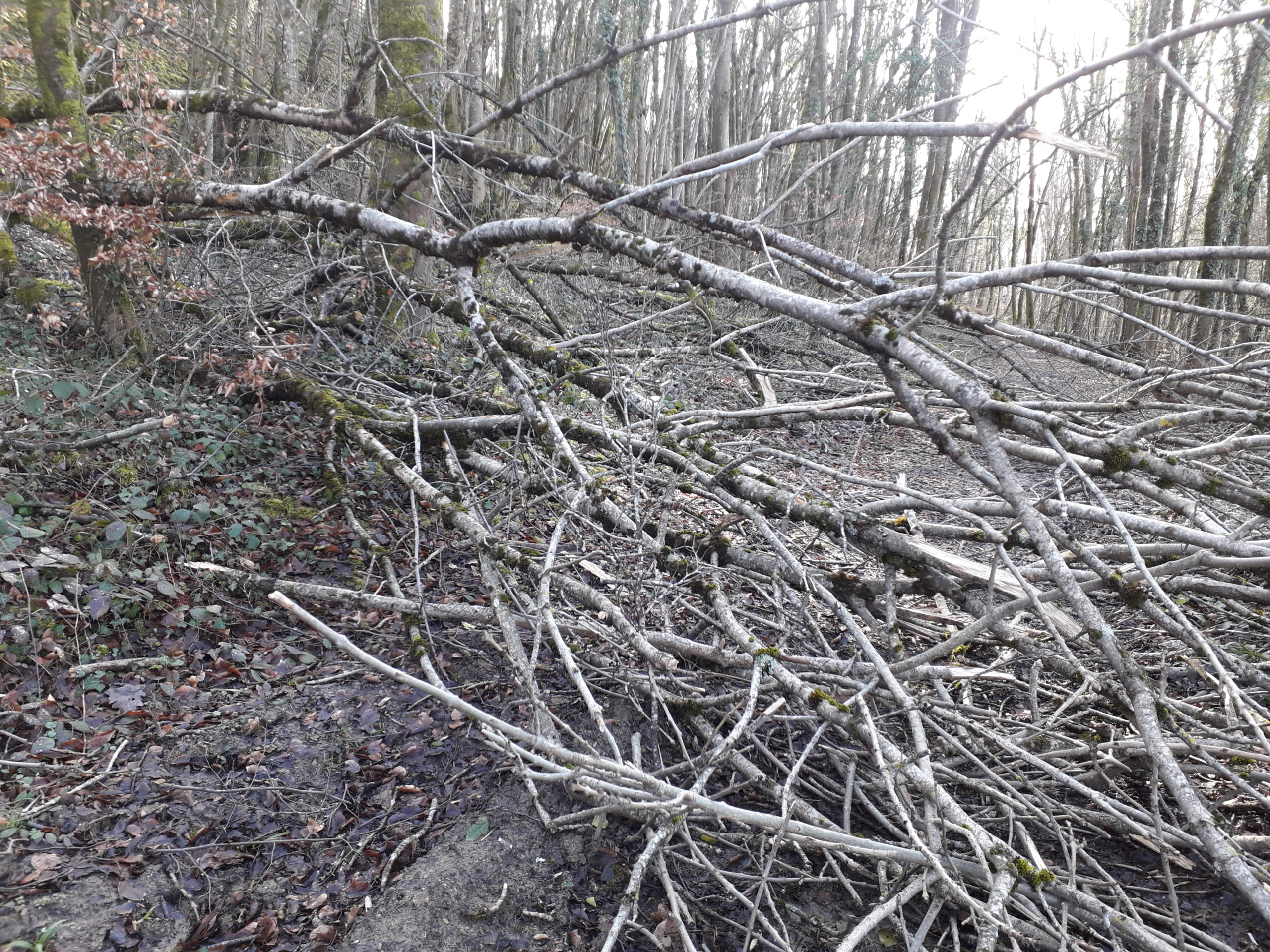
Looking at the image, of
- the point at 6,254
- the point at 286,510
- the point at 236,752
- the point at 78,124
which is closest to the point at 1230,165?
the point at 286,510

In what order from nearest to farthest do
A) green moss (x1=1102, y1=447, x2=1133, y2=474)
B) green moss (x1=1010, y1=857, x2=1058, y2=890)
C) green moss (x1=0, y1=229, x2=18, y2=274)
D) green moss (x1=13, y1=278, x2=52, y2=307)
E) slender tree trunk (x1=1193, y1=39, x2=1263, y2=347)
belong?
1. green moss (x1=1010, y1=857, x2=1058, y2=890)
2. green moss (x1=1102, y1=447, x2=1133, y2=474)
3. green moss (x1=13, y1=278, x2=52, y2=307)
4. green moss (x1=0, y1=229, x2=18, y2=274)
5. slender tree trunk (x1=1193, y1=39, x2=1263, y2=347)

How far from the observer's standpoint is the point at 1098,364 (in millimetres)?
2377

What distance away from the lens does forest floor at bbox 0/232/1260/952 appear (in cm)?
230

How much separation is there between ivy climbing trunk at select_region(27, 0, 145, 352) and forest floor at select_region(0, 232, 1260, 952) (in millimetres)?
604

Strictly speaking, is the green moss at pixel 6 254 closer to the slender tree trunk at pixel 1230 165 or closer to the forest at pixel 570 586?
the forest at pixel 570 586

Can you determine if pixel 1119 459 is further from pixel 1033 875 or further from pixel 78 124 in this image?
pixel 78 124

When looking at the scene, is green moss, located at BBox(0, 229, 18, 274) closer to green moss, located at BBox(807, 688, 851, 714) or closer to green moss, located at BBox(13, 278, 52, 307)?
green moss, located at BBox(13, 278, 52, 307)

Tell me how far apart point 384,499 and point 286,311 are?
2137 millimetres

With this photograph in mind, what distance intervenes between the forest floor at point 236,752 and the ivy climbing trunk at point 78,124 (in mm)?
604

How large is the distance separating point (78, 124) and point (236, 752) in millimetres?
4166

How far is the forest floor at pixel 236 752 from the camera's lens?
230 centimetres

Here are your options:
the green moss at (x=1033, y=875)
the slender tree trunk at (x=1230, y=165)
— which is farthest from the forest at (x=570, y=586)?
the slender tree trunk at (x=1230, y=165)

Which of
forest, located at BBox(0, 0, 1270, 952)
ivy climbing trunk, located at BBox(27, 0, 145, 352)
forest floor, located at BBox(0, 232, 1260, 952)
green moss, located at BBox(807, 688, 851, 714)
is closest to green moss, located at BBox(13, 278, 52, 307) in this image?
forest, located at BBox(0, 0, 1270, 952)

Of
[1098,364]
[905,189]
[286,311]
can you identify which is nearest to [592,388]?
[1098,364]
